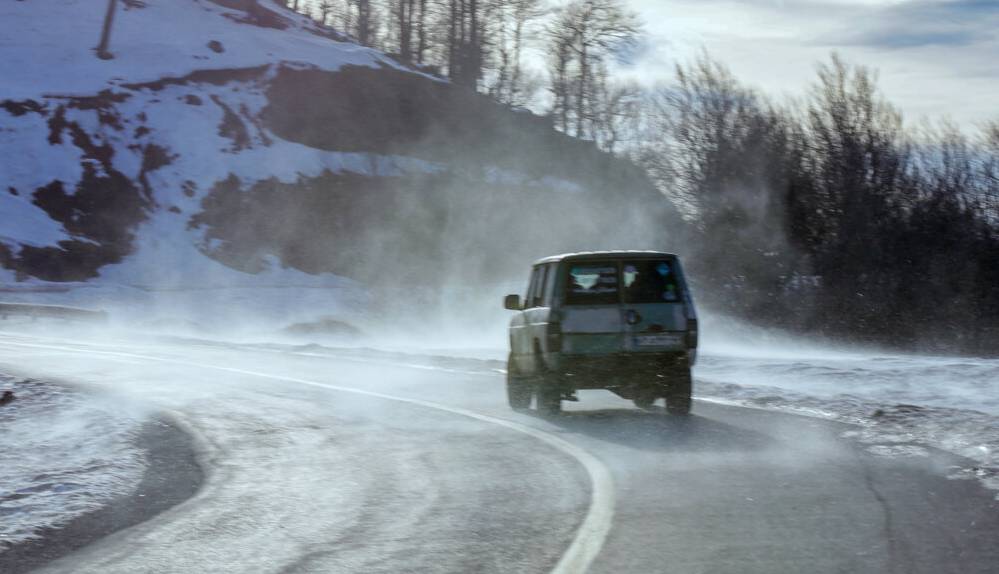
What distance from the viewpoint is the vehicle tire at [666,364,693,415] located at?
46.1 ft

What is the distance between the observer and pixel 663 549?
6738 mm

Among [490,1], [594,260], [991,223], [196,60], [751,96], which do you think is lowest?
[594,260]

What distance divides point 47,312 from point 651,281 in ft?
102

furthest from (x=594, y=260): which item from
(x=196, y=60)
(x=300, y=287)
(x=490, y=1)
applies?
(x=490, y=1)

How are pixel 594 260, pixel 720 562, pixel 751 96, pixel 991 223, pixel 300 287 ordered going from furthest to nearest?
pixel 300 287 < pixel 751 96 < pixel 991 223 < pixel 594 260 < pixel 720 562

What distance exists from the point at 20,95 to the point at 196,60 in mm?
11080

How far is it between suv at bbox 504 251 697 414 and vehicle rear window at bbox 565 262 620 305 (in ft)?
0.04

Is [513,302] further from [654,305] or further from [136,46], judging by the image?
[136,46]

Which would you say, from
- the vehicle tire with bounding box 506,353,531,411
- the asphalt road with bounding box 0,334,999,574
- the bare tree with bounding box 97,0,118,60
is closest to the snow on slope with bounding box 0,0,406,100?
the bare tree with bounding box 97,0,118,60

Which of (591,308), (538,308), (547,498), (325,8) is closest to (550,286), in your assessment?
(538,308)

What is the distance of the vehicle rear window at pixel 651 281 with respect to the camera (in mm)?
14320

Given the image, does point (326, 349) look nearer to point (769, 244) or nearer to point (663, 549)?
point (769, 244)

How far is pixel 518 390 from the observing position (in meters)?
15.4

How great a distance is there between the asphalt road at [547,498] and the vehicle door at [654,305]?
3.03 feet
